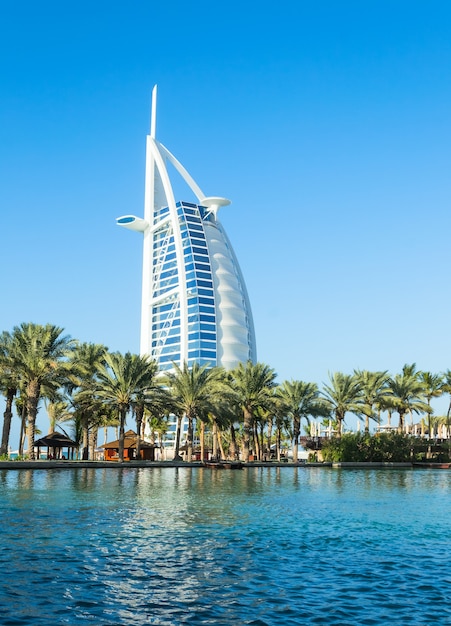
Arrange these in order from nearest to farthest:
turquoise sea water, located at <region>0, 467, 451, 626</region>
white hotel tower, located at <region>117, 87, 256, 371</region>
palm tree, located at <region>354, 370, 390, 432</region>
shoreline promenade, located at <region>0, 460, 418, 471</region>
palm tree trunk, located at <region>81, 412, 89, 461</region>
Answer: turquoise sea water, located at <region>0, 467, 451, 626</region> → shoreline promenade, located at <region>0, 460, 418, 471</region> → palm tree trunk, located at <region>81, 412, 89, 461</region> → palm tree, located at <region>354, 370, 390, 432</region> → white hotel tower, located at <region>117, 87, 256, 371</region>

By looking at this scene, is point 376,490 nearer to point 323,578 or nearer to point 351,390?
point 323,578

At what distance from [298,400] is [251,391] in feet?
16.8

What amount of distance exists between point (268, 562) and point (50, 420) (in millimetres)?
55727

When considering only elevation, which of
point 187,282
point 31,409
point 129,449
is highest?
point 187,282

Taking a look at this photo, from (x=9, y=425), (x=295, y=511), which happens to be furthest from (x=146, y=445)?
(x=295, y=511)

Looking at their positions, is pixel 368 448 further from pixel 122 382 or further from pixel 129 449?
pixel 122 382

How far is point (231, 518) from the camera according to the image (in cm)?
2105

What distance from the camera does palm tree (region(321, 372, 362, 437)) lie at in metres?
65.6

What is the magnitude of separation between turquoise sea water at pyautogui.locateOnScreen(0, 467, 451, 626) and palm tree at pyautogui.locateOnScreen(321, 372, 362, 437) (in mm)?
37904

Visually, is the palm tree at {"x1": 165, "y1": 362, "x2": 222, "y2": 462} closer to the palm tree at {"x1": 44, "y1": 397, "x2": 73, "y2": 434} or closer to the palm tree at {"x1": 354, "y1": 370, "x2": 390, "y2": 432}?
the palm tree at {"x1": 44, "y1": 397, "x2": 73, "y2": 434}

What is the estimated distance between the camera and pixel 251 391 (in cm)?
5966

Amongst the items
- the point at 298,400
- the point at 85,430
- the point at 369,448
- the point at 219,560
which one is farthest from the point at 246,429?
the point at 219,560

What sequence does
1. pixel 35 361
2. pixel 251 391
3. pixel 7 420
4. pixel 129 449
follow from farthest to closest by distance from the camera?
pixel 129 449 → pixel 251 391 → pixel 7 420 → pixel 35 361

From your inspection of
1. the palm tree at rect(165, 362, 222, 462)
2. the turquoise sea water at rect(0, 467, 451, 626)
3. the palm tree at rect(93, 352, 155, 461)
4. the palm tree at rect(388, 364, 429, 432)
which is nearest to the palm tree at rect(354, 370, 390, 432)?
the palm tree at rect(388, 364, 429, 432)
